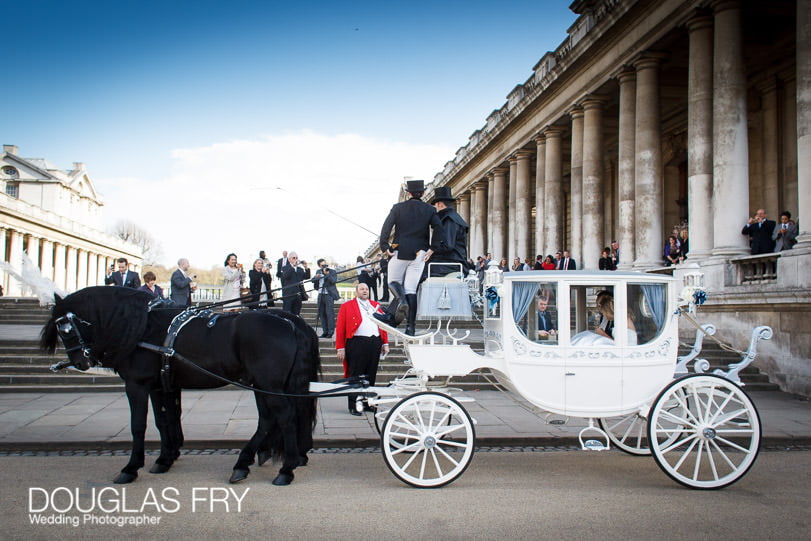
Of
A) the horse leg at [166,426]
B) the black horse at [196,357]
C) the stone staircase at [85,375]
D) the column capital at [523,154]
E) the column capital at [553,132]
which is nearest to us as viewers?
the black horse at [196,357]

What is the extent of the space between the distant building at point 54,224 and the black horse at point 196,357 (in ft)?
172

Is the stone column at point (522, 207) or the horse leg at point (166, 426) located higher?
the stone column at point (522, 207)

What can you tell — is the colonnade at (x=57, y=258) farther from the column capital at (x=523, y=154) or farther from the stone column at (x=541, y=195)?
the stone column at (x=541, y=195)

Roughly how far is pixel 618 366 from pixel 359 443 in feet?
11.2

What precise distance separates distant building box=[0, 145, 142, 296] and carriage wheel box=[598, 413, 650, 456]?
5433cm

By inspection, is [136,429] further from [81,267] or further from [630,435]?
[81,267]

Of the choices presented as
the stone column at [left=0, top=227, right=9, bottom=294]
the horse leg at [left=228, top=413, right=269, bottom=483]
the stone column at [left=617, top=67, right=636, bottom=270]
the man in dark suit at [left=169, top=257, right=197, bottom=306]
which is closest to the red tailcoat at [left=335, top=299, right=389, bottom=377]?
the horse leg at [left=228, top=413, right=269, bottom=483]

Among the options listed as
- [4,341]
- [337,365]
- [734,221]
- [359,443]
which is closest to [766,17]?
[734,221]

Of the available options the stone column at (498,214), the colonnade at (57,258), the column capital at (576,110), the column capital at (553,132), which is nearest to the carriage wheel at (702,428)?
the column capital at (576,110)

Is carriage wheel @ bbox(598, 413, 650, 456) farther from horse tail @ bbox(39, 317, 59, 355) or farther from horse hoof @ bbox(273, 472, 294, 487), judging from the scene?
horse tail @ bbox(39, 317, 59, 355)

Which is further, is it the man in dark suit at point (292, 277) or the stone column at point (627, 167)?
the stone column at point (627, 167)

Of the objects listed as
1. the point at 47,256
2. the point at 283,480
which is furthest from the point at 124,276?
the point at 47,256

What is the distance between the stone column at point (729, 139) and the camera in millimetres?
15070

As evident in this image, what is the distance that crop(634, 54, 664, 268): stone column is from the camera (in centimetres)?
1873
